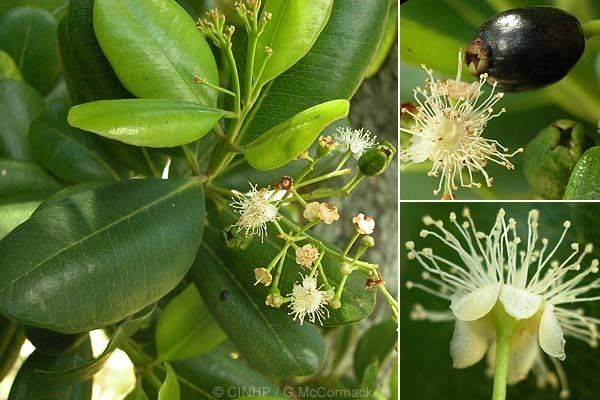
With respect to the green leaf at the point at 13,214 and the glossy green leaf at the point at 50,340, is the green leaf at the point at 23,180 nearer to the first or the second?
the green leaf at the point at 13,214

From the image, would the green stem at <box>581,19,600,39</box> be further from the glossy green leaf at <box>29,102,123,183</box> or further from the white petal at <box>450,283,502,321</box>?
the glossy green leaf at <box>29,102,123,183</box>

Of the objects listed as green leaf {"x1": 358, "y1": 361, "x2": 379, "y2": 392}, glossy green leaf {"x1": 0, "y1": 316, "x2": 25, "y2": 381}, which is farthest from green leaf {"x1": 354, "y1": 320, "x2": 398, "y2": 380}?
glossy green leaf {"x1": 0, "y1": 316, "x2": 25, "y2": 381}

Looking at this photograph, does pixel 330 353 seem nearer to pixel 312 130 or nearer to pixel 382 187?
pixel 382 187

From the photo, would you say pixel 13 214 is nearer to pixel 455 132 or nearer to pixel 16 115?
pixel 16 115

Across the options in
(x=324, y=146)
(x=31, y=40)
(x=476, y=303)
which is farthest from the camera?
(x=31, y=40)

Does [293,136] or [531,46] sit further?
[531,46]

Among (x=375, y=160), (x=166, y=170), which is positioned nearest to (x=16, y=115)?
(x=166, y=170)

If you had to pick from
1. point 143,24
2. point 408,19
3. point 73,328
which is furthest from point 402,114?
point 73,328

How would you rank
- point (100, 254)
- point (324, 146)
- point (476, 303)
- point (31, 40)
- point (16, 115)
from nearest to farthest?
point (100, 254) → point (324, 146) → point (476, 303) → point (16, 115) → point (31, 40)
